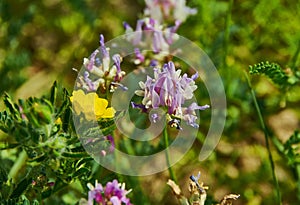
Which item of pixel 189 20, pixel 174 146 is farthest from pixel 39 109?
pixel 189 20

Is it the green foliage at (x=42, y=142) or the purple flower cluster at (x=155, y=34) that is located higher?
the purple flower cluster at (x=155, y=34)

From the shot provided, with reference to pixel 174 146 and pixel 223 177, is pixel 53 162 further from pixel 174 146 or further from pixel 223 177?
pixel 223 177

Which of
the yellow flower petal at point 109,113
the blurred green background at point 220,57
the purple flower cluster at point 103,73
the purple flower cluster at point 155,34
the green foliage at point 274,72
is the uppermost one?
the blurred green background at point 220,57

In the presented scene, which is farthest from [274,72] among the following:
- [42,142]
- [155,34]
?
[42,142]

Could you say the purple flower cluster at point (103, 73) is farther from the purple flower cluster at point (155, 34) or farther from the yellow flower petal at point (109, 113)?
the purple flower cluster at point (155, 34)

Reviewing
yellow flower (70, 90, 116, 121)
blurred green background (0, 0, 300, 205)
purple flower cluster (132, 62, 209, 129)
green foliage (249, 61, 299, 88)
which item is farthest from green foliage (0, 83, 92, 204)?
blurred green background (0, 0, 300, 205)

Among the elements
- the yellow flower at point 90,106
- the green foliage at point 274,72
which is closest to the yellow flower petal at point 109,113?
the yellow flower at point 90,106
